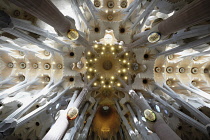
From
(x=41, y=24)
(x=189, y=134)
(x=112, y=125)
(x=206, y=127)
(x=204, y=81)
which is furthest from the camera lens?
(x=112, y=125)

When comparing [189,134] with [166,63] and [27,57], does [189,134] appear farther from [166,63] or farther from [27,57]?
[27,57]

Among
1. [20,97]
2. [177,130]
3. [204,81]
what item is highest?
[20,97]

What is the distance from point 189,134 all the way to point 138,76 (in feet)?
22.5

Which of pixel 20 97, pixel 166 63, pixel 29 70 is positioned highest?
pixel 29 70

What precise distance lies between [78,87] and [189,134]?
36.3ft

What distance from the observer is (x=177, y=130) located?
1111cm

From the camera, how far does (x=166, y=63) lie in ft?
39.8

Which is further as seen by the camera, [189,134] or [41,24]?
→ [189,134]

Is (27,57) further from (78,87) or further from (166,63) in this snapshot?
(166,63)

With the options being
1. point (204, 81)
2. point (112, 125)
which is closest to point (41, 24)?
point (112, 125)

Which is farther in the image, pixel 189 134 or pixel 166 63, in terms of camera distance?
pixel 166 63

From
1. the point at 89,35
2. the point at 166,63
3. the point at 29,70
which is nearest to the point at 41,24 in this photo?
the point at 89,35

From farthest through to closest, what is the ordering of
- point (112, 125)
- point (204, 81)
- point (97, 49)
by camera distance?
point (112, 125), point (97, 49), point (204, 81)

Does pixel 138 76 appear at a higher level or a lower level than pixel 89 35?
lower
